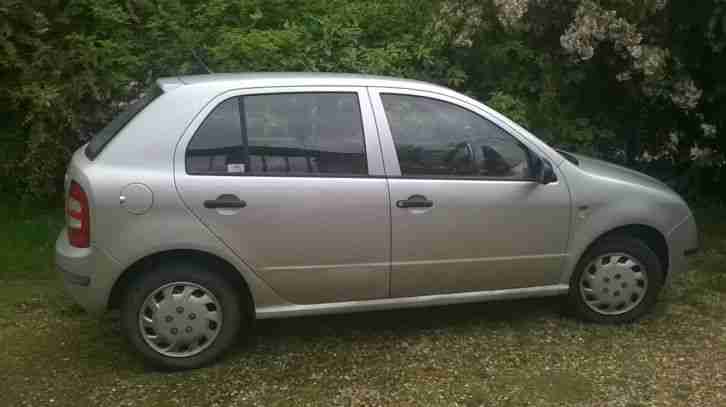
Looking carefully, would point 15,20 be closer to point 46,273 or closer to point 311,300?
point 46,273

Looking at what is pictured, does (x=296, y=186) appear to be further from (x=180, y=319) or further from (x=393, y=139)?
(x=180, y=319)

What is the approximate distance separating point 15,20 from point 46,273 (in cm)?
233

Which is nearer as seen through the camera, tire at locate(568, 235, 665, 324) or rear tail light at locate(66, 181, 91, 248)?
rear tail light at locate(66, 181, 91, 248)

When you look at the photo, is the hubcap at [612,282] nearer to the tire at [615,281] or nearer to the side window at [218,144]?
the tire at [615,281]

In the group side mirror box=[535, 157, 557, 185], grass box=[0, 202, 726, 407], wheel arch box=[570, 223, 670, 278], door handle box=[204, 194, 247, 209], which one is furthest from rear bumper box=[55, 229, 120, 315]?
wheel arch box=[570, 223, 670, 278]

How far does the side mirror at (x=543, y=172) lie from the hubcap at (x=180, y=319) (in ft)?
6.70

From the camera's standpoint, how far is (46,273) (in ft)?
20.8

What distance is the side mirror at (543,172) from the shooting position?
4988mm

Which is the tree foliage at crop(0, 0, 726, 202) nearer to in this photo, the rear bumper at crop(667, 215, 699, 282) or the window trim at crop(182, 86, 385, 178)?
the rear bumper at crop(667, 215, 699, 282)

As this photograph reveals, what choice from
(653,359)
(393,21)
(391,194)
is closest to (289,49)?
A: (393,21)

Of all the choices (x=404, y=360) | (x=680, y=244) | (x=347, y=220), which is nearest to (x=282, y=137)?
(x=347, y=220)

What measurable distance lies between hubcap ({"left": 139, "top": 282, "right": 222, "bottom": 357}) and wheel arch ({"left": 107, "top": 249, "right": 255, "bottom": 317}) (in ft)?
0.47

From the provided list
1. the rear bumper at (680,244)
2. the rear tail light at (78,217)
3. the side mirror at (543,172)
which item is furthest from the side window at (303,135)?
the rear bumper at (680,244)

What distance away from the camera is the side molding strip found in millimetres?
4781
